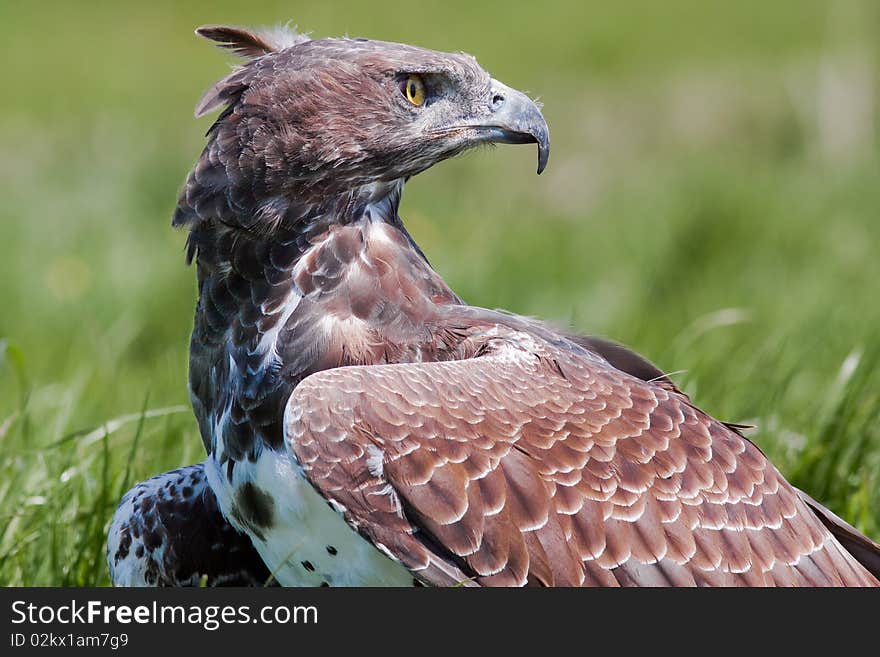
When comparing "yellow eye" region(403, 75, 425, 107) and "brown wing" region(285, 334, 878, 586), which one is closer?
"brown wing" region(285, 334, 878, 586)

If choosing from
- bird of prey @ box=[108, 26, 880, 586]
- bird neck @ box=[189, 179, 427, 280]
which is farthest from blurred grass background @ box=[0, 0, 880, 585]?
bird neck @ box=[189, 179, 427, 280]

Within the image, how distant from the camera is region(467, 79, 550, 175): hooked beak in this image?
3781 millimetres

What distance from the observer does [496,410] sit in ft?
11.0

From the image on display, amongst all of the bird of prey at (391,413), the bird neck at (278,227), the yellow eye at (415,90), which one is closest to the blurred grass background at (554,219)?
the bird of prey at (391,413)

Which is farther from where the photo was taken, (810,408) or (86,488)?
(810,408)

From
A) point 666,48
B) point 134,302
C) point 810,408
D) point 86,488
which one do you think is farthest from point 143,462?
point 666,48

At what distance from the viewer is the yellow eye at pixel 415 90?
3.77m

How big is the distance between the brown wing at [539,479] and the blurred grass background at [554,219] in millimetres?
844

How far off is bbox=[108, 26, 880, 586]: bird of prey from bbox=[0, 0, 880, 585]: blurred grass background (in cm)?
66

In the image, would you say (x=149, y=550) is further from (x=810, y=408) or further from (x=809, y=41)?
(x=809, y=41)

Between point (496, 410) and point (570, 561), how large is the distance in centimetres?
42

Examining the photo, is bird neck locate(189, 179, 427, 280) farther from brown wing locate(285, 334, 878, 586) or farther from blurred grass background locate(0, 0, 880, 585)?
blurred grass background locate(0, 0, 880, 585)

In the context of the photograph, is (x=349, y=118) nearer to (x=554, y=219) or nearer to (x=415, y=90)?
(x=415, y=90)

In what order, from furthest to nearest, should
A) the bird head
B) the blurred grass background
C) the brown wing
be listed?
the blurred grass background < the bird head < the brown wing
